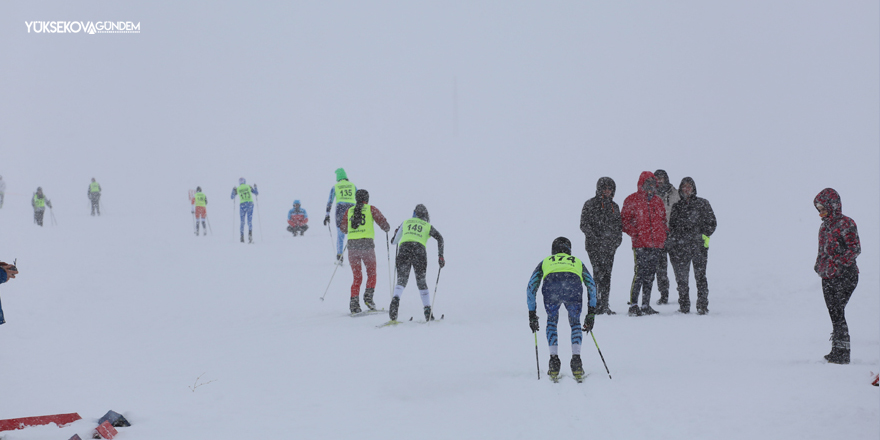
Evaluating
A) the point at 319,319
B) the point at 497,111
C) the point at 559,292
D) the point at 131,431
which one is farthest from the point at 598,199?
the point at 497,111

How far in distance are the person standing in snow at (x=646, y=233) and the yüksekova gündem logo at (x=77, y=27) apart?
311 feet

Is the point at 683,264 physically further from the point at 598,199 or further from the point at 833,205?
the point at 833,205

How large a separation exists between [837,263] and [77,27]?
10735cm

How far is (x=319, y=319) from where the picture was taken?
28.6 ft

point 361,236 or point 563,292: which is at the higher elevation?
point 361,236

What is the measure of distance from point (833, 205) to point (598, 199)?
3.00 m

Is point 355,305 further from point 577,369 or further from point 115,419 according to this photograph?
point 115,419

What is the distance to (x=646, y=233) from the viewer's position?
8.24 meters

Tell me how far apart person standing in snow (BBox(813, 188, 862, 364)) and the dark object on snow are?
629 centimetres

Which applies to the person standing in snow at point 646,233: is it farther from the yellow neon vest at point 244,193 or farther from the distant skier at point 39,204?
the distant skier at point 39,204

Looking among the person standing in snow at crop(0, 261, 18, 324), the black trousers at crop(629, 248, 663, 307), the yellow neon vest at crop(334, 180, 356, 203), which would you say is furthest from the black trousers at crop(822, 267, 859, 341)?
the yellow neon vest at crop(334, 180, 356, 203)

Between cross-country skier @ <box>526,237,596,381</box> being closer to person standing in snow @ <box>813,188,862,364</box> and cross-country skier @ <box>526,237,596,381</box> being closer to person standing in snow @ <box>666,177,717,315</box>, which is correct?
person standing in snow @ <box>813,188,862,364</box>

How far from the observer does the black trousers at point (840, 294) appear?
5.64 metres

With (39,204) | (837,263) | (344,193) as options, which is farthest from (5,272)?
(39,204)
